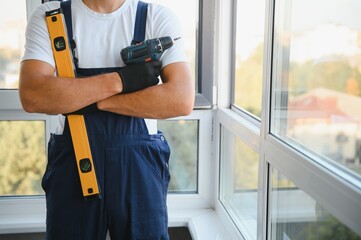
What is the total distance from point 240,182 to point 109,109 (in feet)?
3.76

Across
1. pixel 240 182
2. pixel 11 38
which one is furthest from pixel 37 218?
pixel 240 182

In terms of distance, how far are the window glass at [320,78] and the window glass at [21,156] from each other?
1.49 meters

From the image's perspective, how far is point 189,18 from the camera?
9.36 feet

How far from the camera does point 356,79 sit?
1.26m

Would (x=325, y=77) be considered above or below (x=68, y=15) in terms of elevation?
below

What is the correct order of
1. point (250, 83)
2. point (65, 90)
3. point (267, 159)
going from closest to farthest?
point (65, 90) < point (267, 159) < point (250, 83)

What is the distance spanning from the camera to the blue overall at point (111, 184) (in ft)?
5.39

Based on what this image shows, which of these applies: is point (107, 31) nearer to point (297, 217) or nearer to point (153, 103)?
point (153, 103)

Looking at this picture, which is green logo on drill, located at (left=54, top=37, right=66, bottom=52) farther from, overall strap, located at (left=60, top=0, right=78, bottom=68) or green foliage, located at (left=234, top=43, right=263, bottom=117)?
green foliage, located at (left=234, top=43, right=263, bottom=117)

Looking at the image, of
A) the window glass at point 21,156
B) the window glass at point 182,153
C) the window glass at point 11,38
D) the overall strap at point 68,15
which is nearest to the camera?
the overall strap at point 68,15

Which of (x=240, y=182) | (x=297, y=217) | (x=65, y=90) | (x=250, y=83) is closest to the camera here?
(x=65, y=90)

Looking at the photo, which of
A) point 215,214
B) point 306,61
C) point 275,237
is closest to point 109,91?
point 306,61

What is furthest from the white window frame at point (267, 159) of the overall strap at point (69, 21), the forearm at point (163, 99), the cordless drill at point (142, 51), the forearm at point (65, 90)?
the overall strap at point (69, 21)

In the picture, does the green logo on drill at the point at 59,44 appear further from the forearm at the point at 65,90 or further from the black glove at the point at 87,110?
A: the black glove at the point at 87,110
